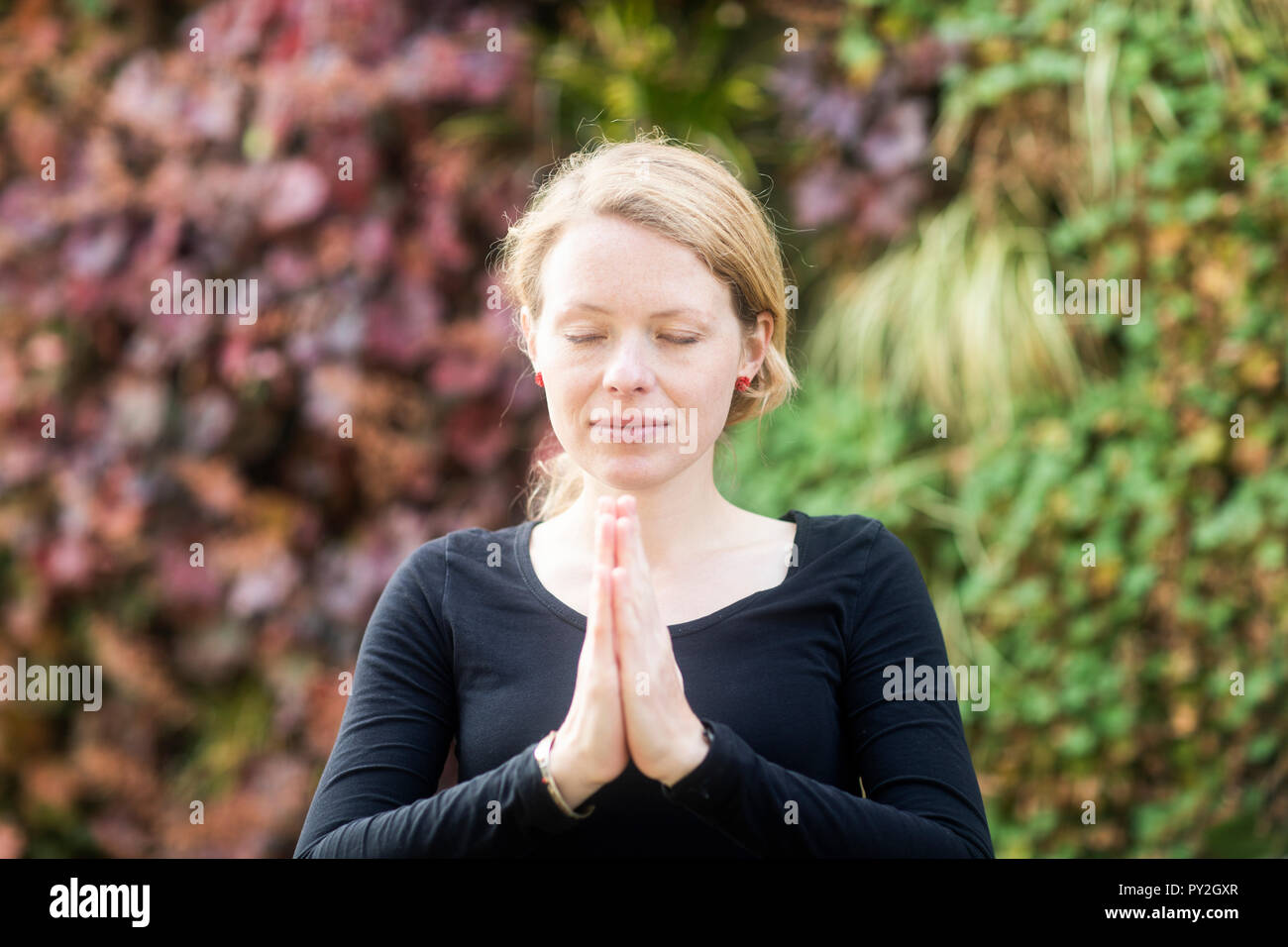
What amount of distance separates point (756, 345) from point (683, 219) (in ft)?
0.75

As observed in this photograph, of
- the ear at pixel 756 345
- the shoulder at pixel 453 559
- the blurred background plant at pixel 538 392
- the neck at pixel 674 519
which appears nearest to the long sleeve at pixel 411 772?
the shoulder at pixel 453 559

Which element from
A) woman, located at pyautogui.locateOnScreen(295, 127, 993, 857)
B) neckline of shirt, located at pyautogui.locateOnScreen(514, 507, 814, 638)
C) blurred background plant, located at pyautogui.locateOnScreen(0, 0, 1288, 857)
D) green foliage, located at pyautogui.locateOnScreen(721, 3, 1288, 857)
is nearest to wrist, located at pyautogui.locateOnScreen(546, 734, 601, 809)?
woman, located at pyautogui.locateOnScreen(295, 127, 993, 857)

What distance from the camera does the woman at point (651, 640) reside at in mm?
1240

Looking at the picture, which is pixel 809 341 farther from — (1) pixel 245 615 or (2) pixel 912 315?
(1) pixel 245 615

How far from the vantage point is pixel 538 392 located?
9.96 ft

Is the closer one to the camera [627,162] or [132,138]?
[627,162]

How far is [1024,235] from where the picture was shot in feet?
10.2

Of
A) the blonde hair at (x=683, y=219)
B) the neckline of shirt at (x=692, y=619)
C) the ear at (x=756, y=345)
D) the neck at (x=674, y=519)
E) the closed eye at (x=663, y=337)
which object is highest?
the blonde hair at (x=683, y=219)

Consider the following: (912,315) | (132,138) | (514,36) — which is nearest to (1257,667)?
(912,315)

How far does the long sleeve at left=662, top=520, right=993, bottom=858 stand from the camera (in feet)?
4.03

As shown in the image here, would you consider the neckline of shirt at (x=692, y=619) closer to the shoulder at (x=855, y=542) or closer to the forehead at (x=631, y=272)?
the shoulder at (x=855, y=542)

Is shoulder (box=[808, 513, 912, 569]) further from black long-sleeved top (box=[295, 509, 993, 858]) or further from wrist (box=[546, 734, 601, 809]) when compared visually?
wrist (box=[546, 734, 601, 809])

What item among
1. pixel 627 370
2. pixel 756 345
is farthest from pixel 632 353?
pixel 756 345

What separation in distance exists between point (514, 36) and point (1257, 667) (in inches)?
100
